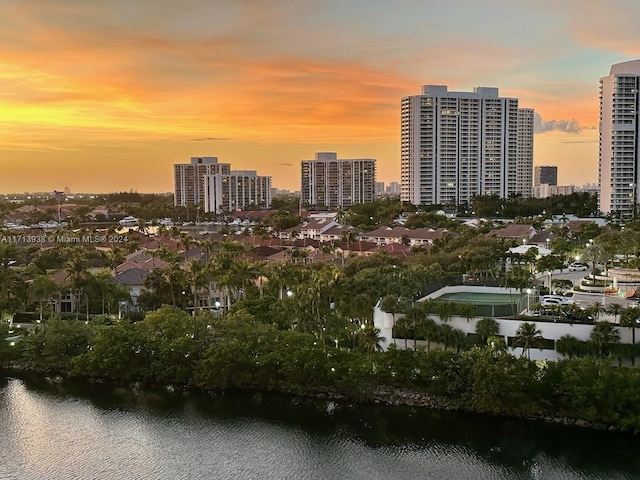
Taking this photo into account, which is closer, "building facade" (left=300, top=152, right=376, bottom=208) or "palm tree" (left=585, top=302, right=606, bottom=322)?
"palm tree" (left=585, top=302, right=606, bottom=322)

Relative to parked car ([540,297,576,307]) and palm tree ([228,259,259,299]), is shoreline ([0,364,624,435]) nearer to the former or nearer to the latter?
parked car ([540,297,576,307])

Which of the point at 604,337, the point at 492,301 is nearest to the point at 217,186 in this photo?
the point at 492,301

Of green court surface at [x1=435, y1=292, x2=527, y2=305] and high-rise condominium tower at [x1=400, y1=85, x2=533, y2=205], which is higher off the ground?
high-rise condominium tower at [x1=400, y1=85, x2=533, y2=205]

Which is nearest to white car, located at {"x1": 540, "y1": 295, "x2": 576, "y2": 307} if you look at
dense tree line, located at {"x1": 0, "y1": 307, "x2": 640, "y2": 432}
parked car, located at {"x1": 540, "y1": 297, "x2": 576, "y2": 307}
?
parked car, located at {"x1": 540, "y1": 297, "x2": 576, "y2": 307}

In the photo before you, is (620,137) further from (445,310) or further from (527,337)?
(527,337)

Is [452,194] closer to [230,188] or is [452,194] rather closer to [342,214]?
[342,214]

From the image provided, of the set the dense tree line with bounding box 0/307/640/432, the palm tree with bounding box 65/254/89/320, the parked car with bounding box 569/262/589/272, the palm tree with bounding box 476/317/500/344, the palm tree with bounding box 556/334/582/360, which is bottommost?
the dense tree line with bounding box 0/307/640/432
